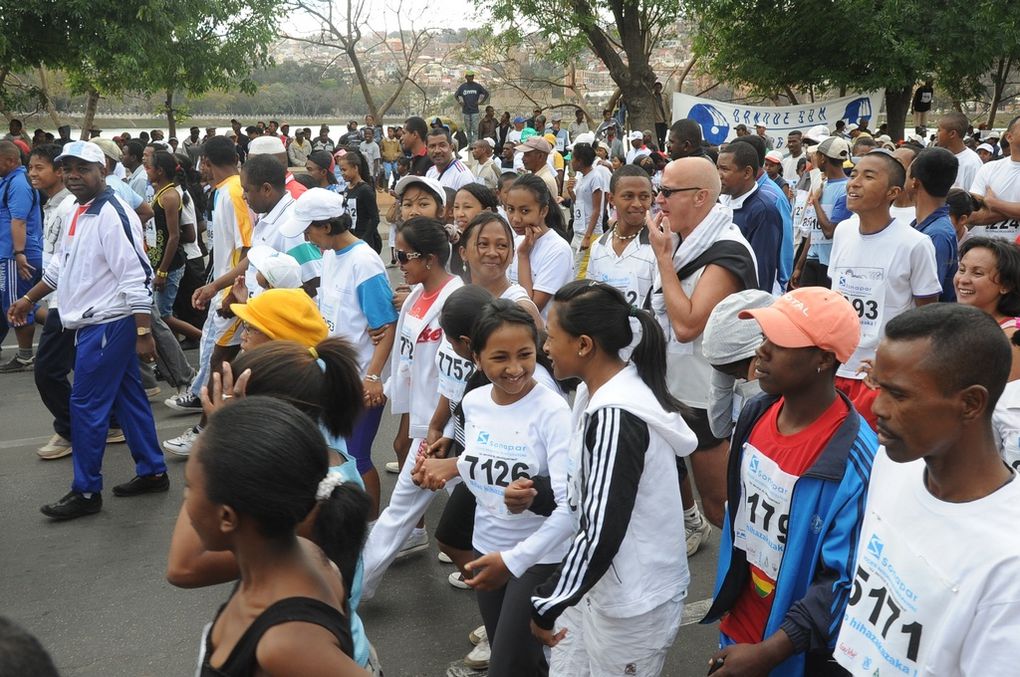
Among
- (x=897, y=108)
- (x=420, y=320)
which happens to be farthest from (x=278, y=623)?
(x=897, y=108)

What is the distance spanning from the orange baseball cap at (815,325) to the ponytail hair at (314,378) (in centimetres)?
131

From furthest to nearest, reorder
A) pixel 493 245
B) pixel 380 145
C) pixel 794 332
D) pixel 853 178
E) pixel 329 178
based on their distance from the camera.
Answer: pixel 380 145, pixel 329 178, pixel 853 178, pixel 493 245, pixel 794 332

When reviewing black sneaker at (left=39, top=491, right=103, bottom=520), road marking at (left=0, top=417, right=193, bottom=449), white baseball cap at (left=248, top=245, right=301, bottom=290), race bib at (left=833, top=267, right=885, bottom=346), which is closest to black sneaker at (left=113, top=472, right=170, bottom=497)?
black sneaker at (left=39, top=491, right=103, bottom=520)

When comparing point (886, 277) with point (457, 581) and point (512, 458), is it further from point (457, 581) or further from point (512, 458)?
point (457, 581)

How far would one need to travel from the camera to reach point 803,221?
30.4 ft

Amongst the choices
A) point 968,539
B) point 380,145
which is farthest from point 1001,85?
point 968,539

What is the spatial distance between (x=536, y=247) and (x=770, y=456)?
3.31 m

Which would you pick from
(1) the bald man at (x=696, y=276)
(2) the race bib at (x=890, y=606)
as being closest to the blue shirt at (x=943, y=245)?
(1) the bald man at (x=696, y=276)

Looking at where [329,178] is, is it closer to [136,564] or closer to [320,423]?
[136,564]

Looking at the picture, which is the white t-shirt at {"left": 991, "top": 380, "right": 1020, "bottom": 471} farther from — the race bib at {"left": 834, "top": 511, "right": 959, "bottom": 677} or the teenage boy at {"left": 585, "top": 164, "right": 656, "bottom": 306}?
the teenage boy at {"left": 585, "top": 164, "right": 656, "bottom": 306}

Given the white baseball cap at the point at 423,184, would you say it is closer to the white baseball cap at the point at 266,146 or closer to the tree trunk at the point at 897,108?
the white baseball cap at the point at 266,146

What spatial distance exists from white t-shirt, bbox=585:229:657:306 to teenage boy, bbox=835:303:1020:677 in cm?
337

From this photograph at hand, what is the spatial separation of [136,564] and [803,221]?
265 inches

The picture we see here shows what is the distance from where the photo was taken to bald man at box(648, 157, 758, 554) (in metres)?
4.35
